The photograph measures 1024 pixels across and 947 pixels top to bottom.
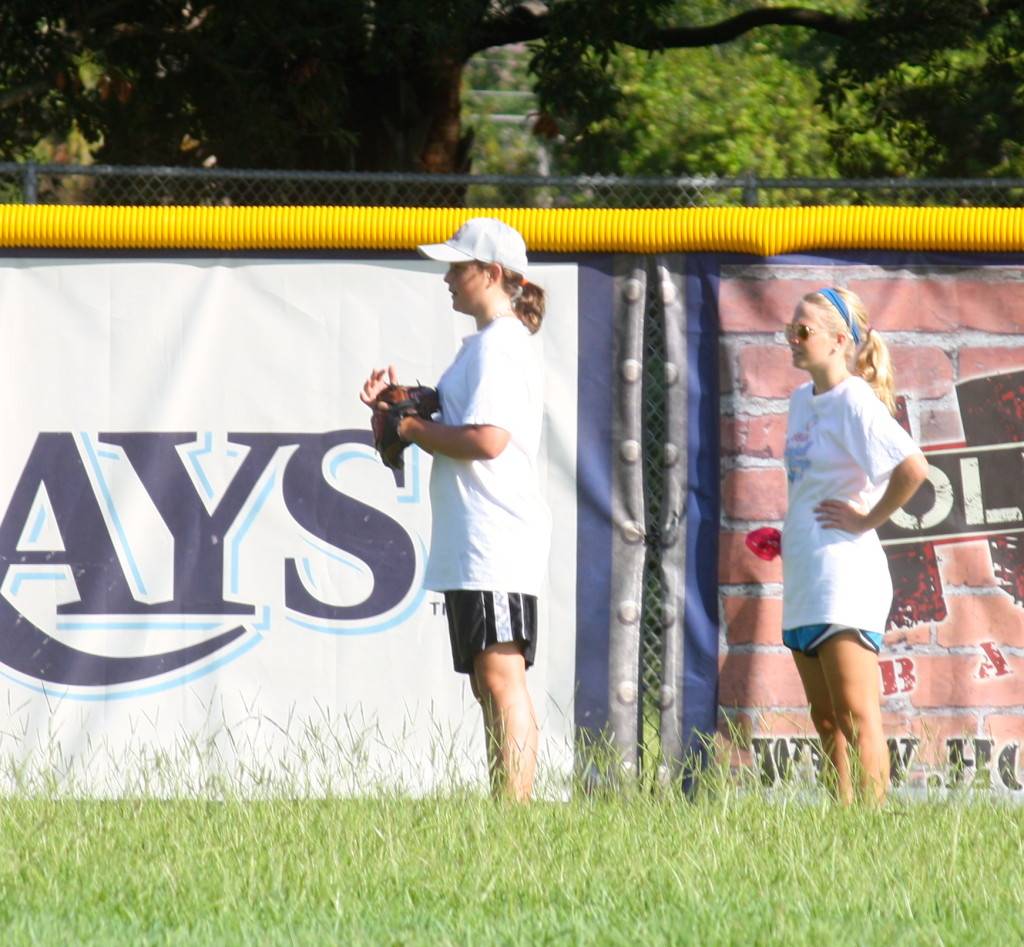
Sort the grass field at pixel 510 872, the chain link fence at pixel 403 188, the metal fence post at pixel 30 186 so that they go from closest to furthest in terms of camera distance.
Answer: the grass field at pixel 510 872
the chain link fence at pixel 403 188
the metal fence post at pixel 30 186

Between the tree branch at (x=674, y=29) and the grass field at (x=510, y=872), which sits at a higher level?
the tree branch at (x=674, y=29)

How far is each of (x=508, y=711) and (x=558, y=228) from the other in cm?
169

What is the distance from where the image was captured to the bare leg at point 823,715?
4711 mm

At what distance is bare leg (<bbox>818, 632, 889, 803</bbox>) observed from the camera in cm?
470

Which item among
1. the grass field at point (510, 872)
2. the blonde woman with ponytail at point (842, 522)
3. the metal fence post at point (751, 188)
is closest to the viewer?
the grass field at point (510, 872)

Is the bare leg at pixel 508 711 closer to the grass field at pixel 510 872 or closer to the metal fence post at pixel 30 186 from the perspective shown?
the grass field at pixel 510 872

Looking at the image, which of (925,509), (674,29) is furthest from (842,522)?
(674,29)

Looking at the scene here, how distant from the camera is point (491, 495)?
15.2 ft

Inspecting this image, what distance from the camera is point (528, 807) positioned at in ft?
14.4

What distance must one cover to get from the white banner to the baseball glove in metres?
0.69

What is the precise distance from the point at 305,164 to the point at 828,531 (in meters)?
7.35

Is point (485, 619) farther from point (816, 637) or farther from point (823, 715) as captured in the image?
point (823, 715)

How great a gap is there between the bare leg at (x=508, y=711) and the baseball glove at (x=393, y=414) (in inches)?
25.1

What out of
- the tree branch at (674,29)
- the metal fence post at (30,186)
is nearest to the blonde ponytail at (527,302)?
the metal fence post at (30,186)
